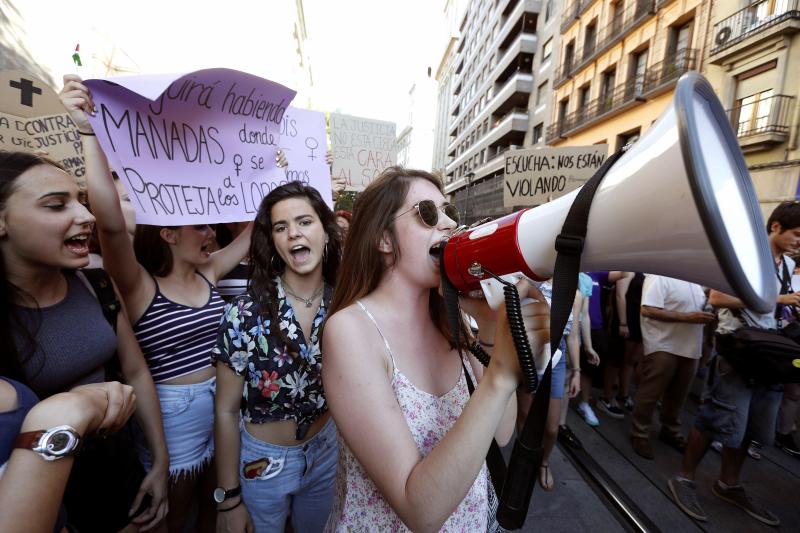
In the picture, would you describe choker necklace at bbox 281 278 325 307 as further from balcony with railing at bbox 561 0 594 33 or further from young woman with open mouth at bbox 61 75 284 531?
balcony with railing at bbox 561 0 594 33

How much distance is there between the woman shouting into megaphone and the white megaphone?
211 mm

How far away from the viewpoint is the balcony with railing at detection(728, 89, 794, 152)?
9.73 metres

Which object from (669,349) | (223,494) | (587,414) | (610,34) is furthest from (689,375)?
(610,34)

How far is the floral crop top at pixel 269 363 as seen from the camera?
1.44 meters

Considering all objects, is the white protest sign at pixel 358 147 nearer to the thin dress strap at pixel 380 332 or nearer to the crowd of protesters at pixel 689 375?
the crowd of protesters at pixel 689 375

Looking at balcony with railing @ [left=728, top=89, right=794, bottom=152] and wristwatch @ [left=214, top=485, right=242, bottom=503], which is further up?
balcony with railing @ [left=728, top=89, right=794, bottom=152]

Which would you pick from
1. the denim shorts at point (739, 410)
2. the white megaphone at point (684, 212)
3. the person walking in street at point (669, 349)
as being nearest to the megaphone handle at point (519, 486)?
the white megaphone at point (684, 212)

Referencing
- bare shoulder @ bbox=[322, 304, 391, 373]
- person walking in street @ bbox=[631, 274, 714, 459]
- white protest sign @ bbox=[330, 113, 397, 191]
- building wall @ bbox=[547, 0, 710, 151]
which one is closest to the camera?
bare shoulder @ bbox=[322, 304, 391, 373]

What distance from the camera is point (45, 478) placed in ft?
2.28

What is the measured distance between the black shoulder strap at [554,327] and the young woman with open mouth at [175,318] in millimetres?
1529

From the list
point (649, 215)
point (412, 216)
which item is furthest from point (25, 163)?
point (649, 215)

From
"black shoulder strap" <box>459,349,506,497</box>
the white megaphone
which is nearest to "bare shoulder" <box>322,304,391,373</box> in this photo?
"black shoulder strap" <box>459,349,506,497</box>

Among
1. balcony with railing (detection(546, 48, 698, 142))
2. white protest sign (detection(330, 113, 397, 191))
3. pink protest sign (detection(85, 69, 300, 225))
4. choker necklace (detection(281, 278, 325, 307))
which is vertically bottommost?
choker necklace (detection(281, 278, 325, 307))

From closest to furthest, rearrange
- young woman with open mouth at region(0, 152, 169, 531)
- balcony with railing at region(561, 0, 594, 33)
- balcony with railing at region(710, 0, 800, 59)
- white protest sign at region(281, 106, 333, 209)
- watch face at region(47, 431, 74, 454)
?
watch face at region(47, 431, 74, 454) < young woman with open mouth at region(0, 152, 169, 531) < white protest sign at region(281, 106, 333, 209) < balcony with railing at region(710, 0, 800, 59) < balcony with railing at region(561, 0, 594, 33)
